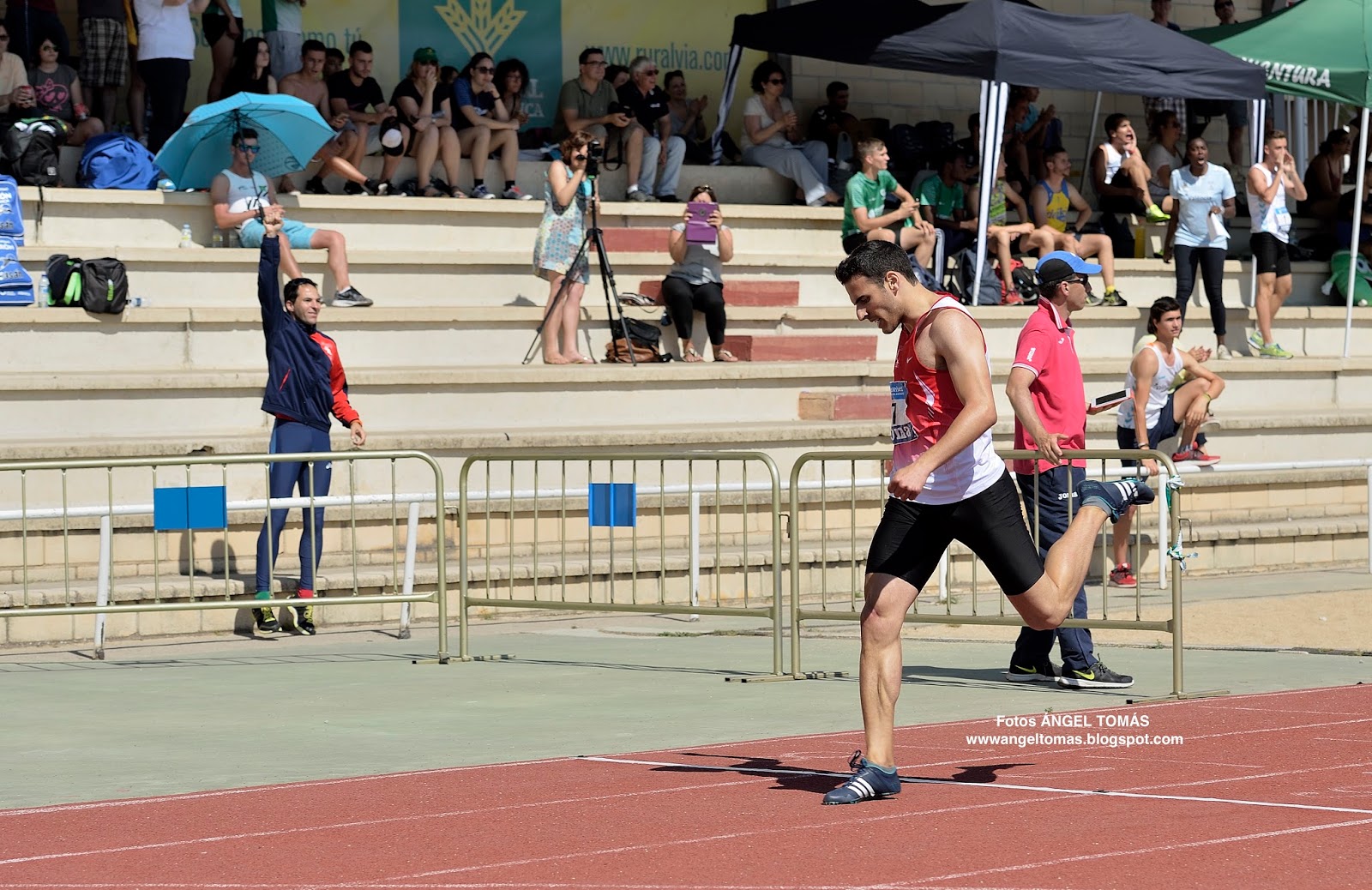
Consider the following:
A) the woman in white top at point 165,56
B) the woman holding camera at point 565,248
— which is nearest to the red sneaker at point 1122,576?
the woman holding camera at point 565,248

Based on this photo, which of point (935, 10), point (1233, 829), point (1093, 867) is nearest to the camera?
point (1093, 867)

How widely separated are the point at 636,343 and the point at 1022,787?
411 inches

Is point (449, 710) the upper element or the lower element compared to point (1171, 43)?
lower

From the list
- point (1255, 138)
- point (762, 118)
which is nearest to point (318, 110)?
point (762, 118)

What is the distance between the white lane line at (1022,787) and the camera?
22.2ft

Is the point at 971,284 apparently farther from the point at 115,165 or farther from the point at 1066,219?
the point at 115,165

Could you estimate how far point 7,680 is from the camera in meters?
10.8

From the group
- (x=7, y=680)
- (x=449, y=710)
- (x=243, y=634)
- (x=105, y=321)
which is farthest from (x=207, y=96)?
(x=449, y=710)

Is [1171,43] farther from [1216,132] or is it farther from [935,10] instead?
[1216,132]

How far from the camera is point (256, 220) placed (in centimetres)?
1709

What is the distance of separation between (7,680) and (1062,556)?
5.89 m

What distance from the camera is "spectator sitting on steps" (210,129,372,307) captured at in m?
16.8

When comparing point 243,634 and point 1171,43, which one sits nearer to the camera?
point 243,634

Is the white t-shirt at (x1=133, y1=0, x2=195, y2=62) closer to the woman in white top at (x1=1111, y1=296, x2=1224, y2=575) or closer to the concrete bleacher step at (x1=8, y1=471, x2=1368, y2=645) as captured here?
the concrete bleacher step at (x1=8, y1=471, x2=1368, y2=645)
